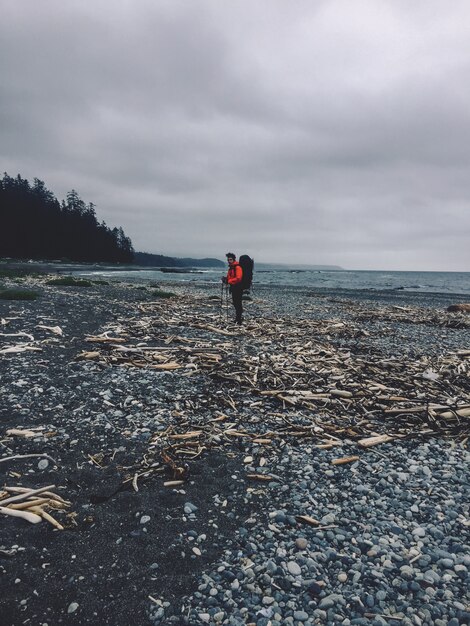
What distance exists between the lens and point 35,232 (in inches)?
4181

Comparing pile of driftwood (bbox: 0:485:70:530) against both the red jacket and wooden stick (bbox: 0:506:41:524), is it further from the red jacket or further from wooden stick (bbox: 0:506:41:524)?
the red jacket

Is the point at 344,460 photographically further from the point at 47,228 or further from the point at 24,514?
the point at 47,228

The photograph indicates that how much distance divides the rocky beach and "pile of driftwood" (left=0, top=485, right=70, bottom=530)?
3cm

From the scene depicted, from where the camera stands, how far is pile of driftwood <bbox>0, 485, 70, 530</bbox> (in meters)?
4.91

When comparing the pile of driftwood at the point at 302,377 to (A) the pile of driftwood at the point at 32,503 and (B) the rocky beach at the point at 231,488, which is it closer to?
Answer: (B) the rocky beach at the point at 231,488

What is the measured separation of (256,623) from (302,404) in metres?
5.56

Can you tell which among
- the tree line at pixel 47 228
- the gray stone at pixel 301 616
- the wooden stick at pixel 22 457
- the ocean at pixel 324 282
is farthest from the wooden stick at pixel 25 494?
the tree line at pixel 47 228

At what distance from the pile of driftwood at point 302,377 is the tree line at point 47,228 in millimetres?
102682

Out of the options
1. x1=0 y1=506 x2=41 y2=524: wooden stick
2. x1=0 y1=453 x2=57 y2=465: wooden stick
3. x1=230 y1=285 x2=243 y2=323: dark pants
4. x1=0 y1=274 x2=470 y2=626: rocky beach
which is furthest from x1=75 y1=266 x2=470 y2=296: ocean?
x1=0 y1=506 x2=41 y2=524: wooden stick

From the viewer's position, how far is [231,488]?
5.78 meters

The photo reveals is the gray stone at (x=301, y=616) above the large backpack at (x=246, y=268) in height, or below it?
below

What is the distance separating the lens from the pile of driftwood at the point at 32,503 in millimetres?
4914

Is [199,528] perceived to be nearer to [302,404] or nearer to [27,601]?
[27,601]

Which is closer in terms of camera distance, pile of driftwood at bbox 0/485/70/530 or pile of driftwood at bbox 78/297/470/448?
pile of driftwood at bbox 0/485/70/530
